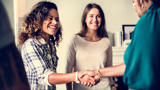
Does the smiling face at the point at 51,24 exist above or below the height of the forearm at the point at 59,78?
above

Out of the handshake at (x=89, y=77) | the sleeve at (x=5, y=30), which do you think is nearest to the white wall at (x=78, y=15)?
the handshake at (x=89, y=77)

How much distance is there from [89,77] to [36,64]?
341 mm

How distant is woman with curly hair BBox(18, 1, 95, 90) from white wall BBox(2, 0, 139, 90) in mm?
281

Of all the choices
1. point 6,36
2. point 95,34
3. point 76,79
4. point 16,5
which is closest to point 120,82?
point 95,34

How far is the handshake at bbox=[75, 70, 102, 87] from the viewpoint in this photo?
90 centimetres

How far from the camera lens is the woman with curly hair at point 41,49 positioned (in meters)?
0.76

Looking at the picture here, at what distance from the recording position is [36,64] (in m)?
0.75

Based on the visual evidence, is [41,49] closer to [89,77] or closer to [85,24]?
[89,77]

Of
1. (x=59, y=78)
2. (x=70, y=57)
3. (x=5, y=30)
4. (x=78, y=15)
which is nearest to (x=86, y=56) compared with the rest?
(x=70, y=57)

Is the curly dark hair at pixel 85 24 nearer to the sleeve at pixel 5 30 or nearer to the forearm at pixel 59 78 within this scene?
the forearm at pixel 59 78

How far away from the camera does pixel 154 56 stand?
0.50m

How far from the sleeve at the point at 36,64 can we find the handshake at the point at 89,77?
0.21 m

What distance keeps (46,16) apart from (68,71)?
0.37 metres

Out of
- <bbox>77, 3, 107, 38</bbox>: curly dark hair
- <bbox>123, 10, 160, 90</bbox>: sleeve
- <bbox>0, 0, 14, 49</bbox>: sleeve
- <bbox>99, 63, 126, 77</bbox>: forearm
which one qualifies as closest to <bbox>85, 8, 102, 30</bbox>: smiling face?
<bbox>77, 3, 107, 38</bbox>: curly dark hair
